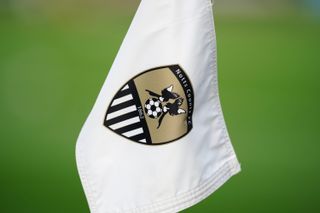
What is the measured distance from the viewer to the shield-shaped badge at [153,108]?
2.80ft

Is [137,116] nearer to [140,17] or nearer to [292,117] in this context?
[140,17]

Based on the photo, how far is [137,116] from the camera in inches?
34.3

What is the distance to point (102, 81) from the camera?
4.92 ft

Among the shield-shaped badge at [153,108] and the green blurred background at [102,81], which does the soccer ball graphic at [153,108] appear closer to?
the shield-shaped badge at [153,108]

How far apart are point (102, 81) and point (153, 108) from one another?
671 millimetres

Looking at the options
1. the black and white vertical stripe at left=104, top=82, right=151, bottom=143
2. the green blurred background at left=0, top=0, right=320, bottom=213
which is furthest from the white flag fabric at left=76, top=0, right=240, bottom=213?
the green blurred background at left=0, top=0, right=320, bottom=213

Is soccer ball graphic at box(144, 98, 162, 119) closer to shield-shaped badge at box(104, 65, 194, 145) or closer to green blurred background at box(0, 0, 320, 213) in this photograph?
shield-shaped badge at box(104, 65, 194, 145)

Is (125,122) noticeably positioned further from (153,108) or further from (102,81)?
(102,81)

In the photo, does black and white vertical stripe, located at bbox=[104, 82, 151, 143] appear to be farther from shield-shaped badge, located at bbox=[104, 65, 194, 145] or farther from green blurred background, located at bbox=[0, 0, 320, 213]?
green blurred background, located at bbox=[0, 0, 320, 213]

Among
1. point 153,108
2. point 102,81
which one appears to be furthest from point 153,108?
point 102,81

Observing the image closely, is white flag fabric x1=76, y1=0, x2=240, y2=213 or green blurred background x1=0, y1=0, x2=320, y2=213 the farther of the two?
green blurred background x1=0, y1=0, x2=320, y2=213

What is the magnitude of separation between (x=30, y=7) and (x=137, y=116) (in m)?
0.86

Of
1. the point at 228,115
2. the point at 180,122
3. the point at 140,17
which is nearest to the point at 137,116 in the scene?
the point at 180,122

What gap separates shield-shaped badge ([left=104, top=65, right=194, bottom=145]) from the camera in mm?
854
